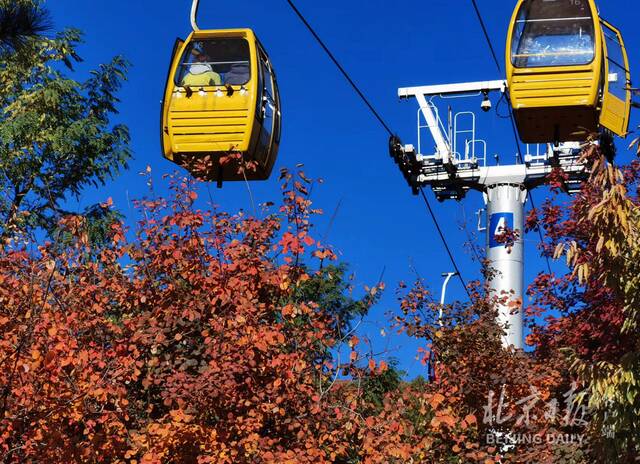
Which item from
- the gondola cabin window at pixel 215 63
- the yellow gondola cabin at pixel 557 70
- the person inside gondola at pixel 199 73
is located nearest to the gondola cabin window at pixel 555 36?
the yellow gondola cabin at pixel 557 70

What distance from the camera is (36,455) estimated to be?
9.45 m

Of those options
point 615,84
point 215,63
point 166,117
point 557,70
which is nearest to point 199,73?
point 215,63

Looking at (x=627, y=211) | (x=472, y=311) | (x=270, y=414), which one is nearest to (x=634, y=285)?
(x=627, y=211)

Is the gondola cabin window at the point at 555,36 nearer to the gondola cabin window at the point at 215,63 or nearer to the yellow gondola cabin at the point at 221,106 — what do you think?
the yellow gondola cabin at the point at 221,106

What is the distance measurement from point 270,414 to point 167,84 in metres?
4.73

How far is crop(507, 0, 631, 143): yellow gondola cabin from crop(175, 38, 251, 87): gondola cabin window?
3.28 metres

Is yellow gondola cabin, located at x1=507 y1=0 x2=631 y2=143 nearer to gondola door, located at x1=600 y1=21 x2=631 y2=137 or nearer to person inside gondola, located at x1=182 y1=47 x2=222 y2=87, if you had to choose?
gondola door, located at x1=600 y1=21 x2=631 y2=137

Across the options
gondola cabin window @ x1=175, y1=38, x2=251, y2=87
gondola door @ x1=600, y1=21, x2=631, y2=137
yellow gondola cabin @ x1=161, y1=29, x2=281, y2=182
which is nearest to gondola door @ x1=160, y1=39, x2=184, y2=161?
yellow gondola cabin @ x1=161, y1=29, x2=281, y2=182

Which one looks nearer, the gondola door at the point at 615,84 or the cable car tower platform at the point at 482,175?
the gondola door at the point at 615,84

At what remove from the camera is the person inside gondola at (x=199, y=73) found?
42.2ft

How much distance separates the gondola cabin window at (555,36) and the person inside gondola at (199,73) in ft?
12.2

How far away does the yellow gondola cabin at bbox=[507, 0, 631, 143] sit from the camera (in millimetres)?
12438

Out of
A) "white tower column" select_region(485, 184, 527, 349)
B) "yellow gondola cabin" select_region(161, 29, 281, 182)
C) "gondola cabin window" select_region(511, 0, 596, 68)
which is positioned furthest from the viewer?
"white tower column" select_region(485, 184, 527, 349)

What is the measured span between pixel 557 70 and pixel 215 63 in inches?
165
